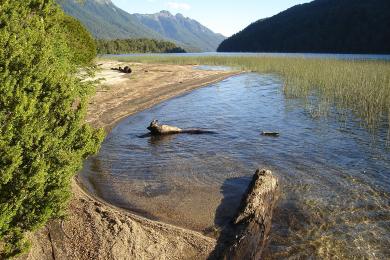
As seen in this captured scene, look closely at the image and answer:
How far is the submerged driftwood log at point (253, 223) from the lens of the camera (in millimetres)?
8422

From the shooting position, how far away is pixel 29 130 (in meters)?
6.45

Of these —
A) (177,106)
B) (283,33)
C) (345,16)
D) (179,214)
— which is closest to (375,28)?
(345,16)

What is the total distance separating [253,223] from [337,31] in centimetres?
15415

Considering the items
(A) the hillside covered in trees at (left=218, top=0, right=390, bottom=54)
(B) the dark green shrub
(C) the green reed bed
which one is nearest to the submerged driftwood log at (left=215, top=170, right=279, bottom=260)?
(C) the green reed bed

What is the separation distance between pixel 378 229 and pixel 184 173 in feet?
23.1

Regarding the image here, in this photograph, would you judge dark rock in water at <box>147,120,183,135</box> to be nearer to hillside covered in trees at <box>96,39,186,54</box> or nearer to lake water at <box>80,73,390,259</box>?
lake water at <box>80,73,390,259</box>

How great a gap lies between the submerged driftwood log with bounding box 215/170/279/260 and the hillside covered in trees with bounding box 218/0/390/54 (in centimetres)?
12153

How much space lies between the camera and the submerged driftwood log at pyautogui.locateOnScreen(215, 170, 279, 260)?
27.6 ft

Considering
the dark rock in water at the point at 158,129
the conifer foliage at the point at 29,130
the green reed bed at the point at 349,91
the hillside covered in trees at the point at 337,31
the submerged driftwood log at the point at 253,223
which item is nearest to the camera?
the conifer foliage at the point at 29,130

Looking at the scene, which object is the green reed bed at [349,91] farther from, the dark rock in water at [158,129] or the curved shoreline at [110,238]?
the curved shoreline at [110,238]

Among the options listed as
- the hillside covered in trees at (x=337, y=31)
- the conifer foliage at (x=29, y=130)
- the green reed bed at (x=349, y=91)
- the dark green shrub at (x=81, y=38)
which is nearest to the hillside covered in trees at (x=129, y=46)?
the hillside covered in trees at (x=337, y=31)

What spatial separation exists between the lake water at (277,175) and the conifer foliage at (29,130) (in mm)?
4189

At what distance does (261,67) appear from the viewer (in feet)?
205

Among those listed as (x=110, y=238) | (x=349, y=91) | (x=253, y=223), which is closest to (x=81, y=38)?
(x=349, y=91)
